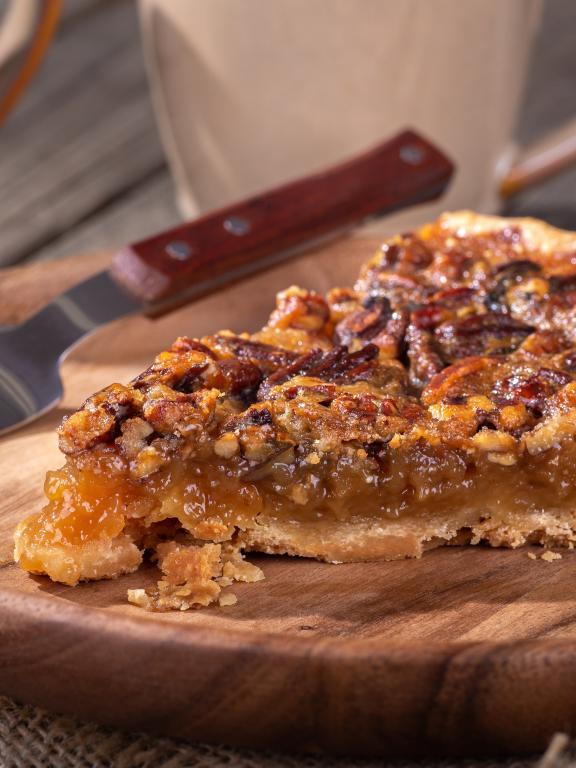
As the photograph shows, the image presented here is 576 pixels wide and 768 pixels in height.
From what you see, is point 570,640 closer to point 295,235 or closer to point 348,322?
point 348,322

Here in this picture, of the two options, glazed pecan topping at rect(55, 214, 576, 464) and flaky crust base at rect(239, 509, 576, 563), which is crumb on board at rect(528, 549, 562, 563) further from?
glazed pecan topping at rect(55, 214, 576, 464)

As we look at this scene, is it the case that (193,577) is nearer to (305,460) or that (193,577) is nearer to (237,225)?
(305,460)

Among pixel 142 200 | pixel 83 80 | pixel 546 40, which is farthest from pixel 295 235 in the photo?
pixel 546 40

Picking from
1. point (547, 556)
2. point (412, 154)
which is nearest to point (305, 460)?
point (547, 556)

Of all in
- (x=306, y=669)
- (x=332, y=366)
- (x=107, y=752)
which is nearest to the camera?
(x=306, y=669)

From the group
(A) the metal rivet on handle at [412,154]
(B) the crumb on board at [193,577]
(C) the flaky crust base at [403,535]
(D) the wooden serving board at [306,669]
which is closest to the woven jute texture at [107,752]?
(D) the wooden serving board at [306,669]

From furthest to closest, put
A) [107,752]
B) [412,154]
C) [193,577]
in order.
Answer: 1. [412,154]
2. [193,577]
3. [107,752]

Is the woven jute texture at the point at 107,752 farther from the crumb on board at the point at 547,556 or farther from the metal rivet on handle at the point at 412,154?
the metal rivet on handle at the point at 412,154

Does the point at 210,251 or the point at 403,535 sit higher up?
the point at 210,251
